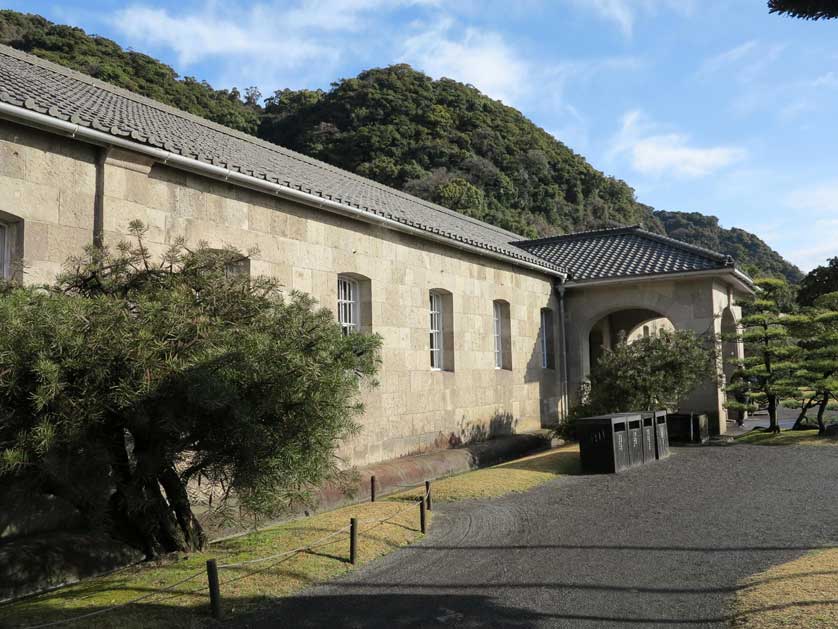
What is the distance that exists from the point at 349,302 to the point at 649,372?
6.60m

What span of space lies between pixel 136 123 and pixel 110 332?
584 cm

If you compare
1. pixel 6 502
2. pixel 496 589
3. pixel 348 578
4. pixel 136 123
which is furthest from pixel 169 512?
pixel 136 123

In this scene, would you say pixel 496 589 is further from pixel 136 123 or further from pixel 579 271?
pixel 579 271

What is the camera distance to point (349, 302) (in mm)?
12273

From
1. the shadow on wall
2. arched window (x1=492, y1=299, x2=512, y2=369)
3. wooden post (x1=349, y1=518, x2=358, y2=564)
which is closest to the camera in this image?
wooden post (x1=349, y1=518, x2=358, y2=564)

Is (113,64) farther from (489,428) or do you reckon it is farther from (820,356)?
(820,356)

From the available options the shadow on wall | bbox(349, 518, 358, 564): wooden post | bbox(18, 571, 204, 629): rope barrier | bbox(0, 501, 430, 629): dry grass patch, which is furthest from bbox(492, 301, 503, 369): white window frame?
bbox(18, 571, 204, 629): rope barrier

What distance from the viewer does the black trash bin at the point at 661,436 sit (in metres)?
13.4

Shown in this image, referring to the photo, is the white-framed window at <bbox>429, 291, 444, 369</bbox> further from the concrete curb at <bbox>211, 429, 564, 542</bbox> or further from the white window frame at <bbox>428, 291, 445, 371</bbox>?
the concrete curb at <bbox>211, 429, 564, 542</bbox>

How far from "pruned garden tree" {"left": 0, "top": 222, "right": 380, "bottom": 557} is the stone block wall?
5.27 ft

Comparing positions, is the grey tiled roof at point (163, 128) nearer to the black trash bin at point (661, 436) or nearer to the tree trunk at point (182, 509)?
the tree trunk at point (182, 509)

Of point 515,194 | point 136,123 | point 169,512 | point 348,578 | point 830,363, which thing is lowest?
point 348,578

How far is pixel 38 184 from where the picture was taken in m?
7.56

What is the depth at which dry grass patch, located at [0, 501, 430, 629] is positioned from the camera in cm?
522
